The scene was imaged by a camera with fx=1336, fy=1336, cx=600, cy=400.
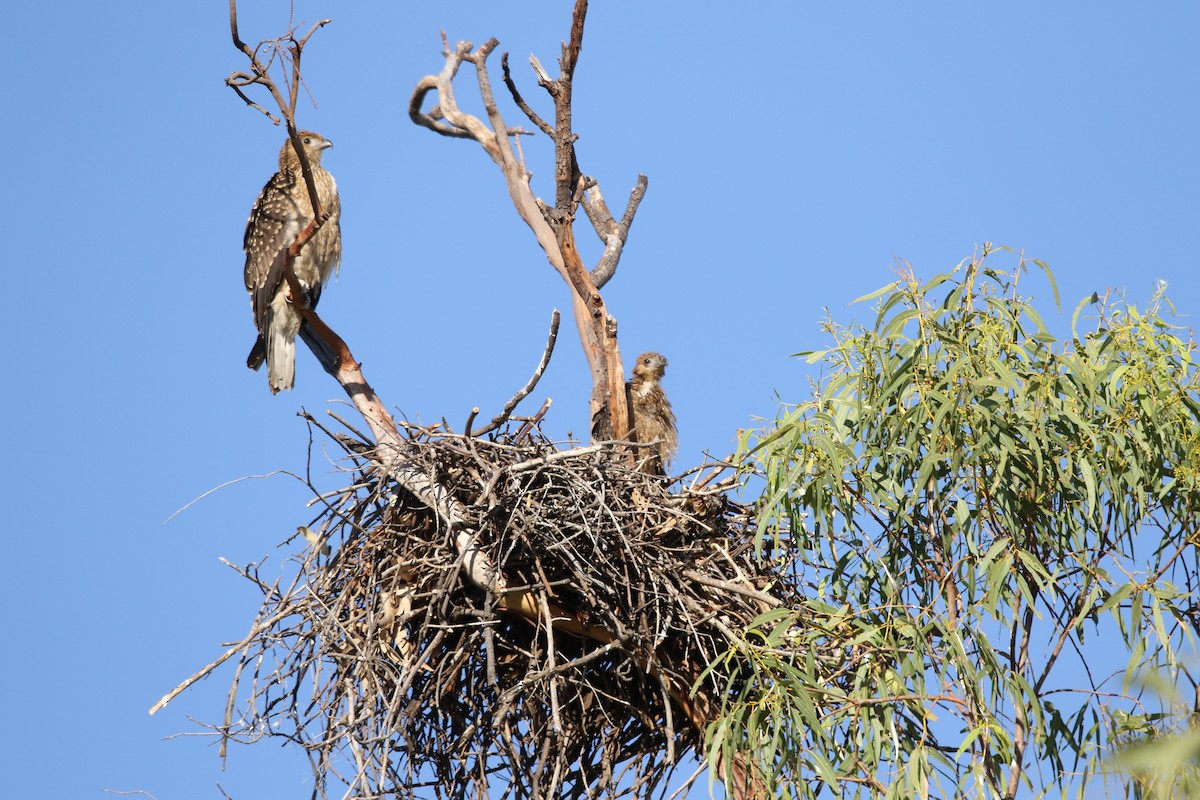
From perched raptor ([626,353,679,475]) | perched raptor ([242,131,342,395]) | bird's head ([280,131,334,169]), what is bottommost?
perched raptor ([626,353,679,475])

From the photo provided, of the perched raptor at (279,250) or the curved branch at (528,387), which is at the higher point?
the perched raptor at (279,250)

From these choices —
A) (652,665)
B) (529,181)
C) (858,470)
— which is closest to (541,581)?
(652,665)

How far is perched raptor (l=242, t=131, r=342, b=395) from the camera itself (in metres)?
7.09

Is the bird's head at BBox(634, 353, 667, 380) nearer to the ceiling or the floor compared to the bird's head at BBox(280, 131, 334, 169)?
nearer to the floor

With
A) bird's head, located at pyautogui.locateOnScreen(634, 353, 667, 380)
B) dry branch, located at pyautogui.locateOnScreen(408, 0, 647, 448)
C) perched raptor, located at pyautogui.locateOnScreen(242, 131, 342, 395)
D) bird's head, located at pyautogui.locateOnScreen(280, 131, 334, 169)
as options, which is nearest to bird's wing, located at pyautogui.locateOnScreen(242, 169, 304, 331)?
perched raptor, located at pyautogui.locateOnScreen(242, 131, 342, 395)

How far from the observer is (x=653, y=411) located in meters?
7.37

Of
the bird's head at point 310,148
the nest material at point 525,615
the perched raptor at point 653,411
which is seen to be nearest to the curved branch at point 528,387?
the nest material at point 525,615

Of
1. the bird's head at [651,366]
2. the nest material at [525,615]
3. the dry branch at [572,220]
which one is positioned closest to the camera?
the nest material at [525,615]

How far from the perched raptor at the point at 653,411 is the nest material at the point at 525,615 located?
148 cm

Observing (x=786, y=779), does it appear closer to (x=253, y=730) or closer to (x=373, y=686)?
(x=373, y=686)

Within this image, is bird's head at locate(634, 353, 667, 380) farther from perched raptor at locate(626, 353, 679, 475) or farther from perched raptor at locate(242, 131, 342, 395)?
perched raptor at locate(242, 131, 342, 395)

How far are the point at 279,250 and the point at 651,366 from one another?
2.19m

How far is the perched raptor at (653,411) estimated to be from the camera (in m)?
7.25

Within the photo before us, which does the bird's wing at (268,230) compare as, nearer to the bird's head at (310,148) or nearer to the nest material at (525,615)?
the bird's head at (310,148)
